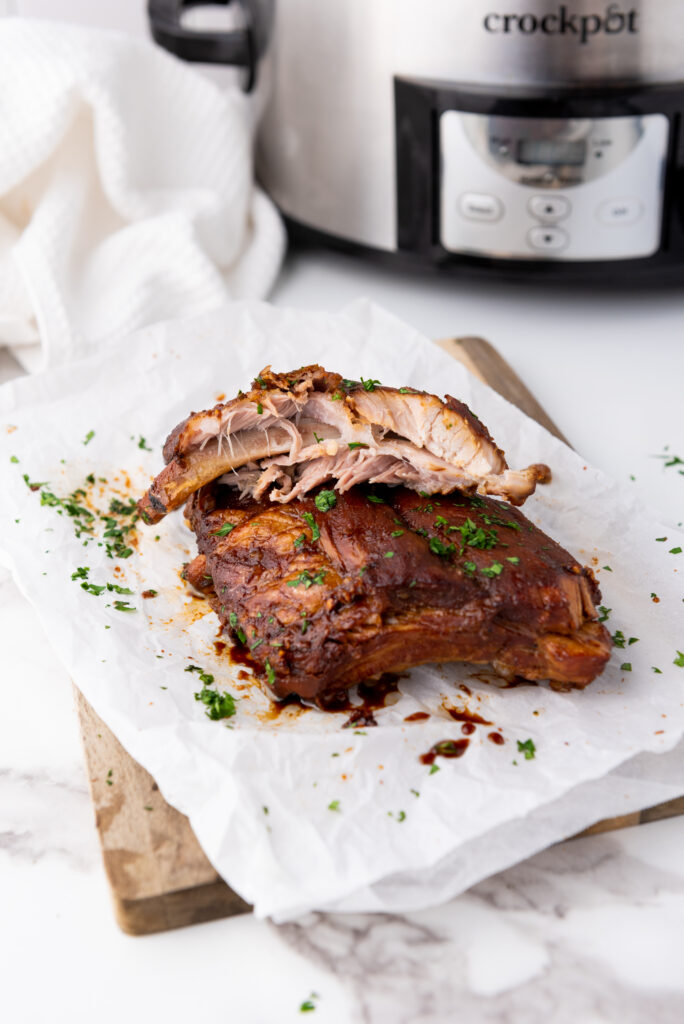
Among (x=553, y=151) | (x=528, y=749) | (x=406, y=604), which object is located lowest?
(x=528, y=749)

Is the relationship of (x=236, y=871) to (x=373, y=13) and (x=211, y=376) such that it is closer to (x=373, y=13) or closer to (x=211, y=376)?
(x=211, y=376)

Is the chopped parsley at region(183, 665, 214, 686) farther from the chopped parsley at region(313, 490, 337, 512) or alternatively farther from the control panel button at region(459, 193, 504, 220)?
the control panel button at region(459, 193, 504, 220)

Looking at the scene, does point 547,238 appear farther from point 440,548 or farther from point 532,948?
point 532,948

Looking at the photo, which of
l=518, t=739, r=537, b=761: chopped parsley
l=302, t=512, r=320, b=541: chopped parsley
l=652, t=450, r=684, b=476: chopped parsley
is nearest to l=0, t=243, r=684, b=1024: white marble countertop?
A: l=518, t=739, r=537, b=761: chopped parsley

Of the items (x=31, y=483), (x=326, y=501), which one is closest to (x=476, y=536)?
(x=326, y=501)

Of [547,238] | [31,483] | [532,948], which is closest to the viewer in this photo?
[532,948]

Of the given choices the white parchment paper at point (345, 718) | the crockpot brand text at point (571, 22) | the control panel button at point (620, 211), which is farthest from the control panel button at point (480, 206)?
the white parchment paper at point (345, 718)
